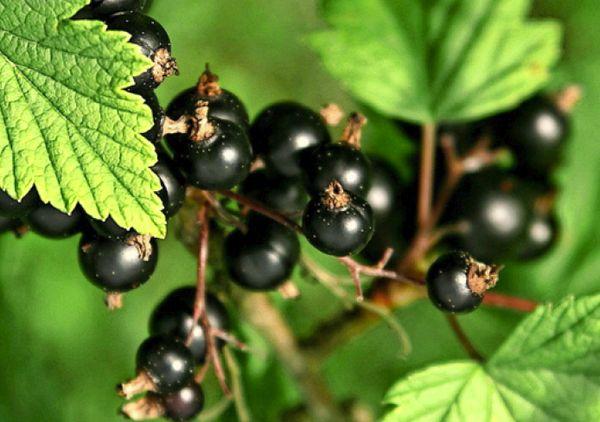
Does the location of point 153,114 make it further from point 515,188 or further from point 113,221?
point 515,188

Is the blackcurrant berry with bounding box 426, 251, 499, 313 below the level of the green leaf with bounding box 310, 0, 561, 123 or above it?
below

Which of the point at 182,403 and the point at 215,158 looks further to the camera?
the point at 182,403

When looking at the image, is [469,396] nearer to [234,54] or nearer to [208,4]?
[208,4]

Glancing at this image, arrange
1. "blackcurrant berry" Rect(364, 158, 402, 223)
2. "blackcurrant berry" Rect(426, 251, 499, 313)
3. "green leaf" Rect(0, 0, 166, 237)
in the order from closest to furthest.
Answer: "green leaf" Rect(0, 0, 166, 237)
"blackcurrant berry" Rect(426, 251, 499, 313)
"blackcurrant berry" Rect(364, 158, 402, 223)

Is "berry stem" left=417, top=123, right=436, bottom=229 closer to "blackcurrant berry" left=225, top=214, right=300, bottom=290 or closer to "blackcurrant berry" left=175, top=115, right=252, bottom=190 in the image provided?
"blackcurrant berry" left=225, top=214, right=300, bottom=290

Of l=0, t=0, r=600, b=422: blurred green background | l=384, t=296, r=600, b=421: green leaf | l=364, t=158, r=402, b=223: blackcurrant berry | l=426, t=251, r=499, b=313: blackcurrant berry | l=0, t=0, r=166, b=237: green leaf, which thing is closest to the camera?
l=0, t=0, r=166, b=237: green leaf

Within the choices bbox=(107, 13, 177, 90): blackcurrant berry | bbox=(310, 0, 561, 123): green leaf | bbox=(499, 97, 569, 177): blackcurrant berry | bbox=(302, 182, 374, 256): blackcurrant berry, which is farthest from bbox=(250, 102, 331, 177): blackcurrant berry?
bbox=(499, 97, 569, 177): blackcurrant berry

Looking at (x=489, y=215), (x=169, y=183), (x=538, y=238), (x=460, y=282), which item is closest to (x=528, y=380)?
(x=460, y=282)
